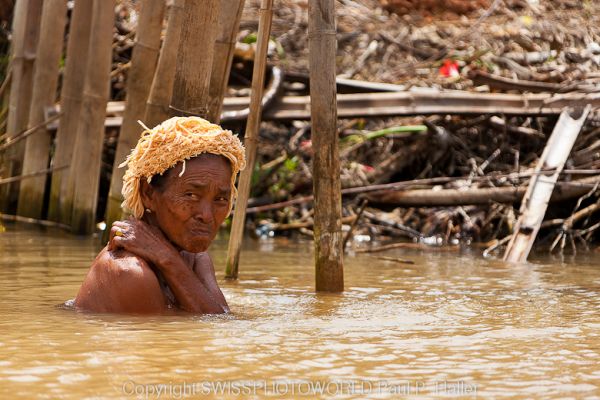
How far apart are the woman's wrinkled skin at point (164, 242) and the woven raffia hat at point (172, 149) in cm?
4

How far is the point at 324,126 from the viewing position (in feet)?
18.0

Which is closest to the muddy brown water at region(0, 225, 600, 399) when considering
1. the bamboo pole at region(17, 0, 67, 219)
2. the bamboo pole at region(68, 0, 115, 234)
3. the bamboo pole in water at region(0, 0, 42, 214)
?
the bamboo pole at region(68, 0, 115, 234)

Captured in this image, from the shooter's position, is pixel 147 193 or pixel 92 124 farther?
pixel 92 124

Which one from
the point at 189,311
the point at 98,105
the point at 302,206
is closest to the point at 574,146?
the point at 302,206

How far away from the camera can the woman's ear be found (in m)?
4.62

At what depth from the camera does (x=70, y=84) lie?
360 inches

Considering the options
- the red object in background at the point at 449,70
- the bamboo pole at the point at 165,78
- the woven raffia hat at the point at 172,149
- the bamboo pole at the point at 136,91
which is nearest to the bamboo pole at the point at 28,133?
the bamboo pole at the point at 136,91

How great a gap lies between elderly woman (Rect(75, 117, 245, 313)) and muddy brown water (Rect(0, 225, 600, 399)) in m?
0.11

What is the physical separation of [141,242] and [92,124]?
4.21 metres

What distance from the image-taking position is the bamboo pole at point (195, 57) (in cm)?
532

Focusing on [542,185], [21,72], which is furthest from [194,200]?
[21,72]

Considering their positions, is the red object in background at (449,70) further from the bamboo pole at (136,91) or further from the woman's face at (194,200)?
the woman's face at (194,200)

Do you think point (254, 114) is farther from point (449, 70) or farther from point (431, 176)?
point (449, 70)

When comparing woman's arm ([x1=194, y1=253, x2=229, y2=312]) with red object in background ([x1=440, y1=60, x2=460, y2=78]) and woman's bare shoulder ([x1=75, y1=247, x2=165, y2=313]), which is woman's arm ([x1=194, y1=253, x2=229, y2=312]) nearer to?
woman's bare shoulder ([x1=75, y1=247, x2=165, y2=313])
